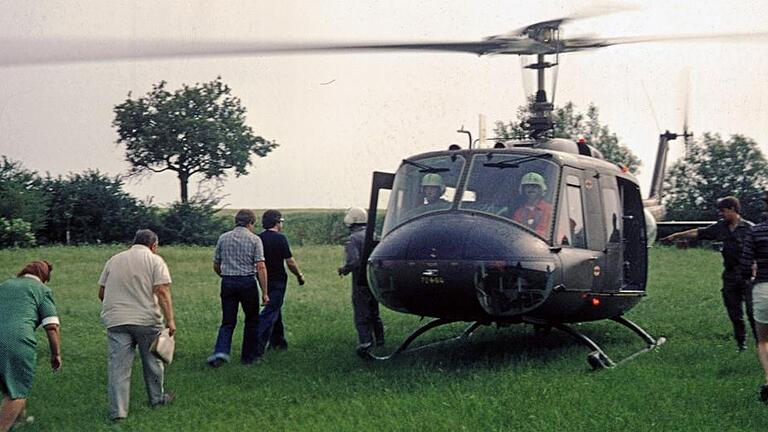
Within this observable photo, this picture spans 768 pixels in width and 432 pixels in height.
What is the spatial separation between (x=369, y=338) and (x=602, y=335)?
355 centimetres

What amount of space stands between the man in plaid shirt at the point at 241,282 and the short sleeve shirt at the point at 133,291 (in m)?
2.24

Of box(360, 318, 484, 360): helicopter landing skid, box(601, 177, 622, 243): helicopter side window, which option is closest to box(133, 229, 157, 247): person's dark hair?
box(360, 318, 484, 360): helicopter landing skid

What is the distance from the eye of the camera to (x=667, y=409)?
333 inches

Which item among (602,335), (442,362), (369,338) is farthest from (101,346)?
(602,335)

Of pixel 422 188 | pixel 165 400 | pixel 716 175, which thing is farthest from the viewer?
pixel 716 175

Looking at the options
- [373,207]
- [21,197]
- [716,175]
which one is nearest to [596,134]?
[716,175]

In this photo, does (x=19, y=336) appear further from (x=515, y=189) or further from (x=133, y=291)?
(x=515, y=189)

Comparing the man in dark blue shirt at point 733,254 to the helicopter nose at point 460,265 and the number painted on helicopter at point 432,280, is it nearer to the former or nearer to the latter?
the helicopter nose at point 460,265

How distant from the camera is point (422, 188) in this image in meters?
11.2

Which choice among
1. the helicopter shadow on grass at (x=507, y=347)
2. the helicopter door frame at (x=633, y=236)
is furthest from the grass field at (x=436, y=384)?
the helicopter door frame at (x=633, y=236)

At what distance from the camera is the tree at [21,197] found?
128 ft

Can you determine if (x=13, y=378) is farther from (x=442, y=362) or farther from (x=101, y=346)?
(x=101, y=346)

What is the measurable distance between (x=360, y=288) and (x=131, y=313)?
3669 millimetres

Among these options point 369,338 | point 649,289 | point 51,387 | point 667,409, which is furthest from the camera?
point 649,289
